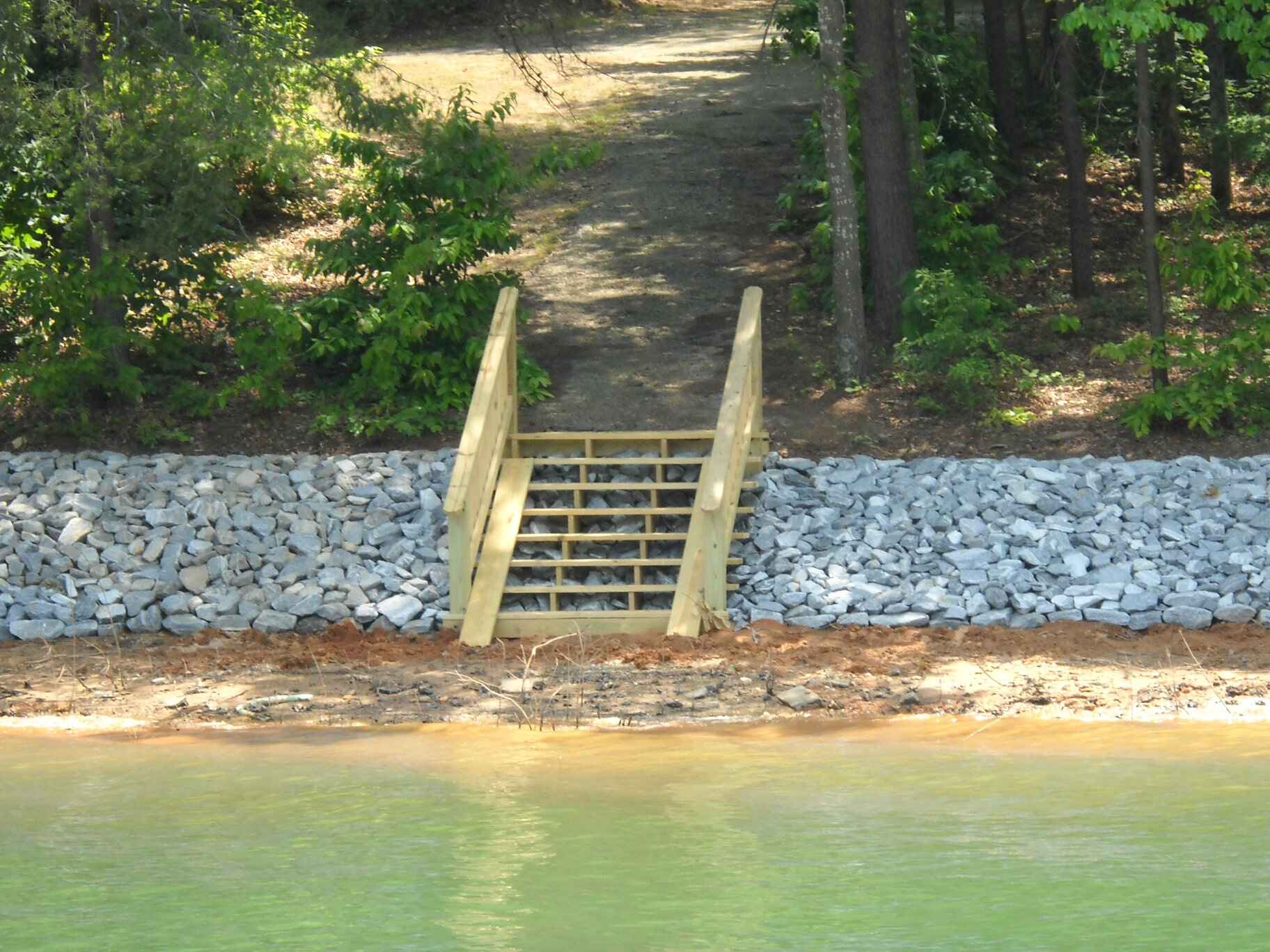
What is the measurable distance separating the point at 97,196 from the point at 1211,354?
9.12m

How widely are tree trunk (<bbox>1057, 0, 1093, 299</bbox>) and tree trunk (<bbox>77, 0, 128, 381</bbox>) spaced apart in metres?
8.77

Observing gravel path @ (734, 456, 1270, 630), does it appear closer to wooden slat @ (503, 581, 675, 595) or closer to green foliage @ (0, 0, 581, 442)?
wooden slat @ (503, 581, 675, 595)

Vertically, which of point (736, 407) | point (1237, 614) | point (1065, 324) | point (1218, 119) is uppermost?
point (1218, 119)

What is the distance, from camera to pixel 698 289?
1593 centimetres

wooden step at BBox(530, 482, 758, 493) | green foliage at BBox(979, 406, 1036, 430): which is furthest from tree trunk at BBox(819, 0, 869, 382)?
wooden step at BBox(530, 482, 758, 493)

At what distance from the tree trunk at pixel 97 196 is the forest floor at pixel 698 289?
2.93 feet

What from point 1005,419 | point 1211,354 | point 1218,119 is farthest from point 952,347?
point 1218,119

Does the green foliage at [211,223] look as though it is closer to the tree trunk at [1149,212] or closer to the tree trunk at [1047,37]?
the tree trunk at [1149,212]

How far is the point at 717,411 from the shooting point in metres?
13.4

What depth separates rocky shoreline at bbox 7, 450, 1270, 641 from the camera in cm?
1072

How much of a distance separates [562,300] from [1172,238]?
5.89 meters

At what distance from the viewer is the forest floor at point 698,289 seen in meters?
13.3

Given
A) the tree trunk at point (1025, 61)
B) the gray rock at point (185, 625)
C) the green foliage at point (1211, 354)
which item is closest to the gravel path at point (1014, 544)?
the green foliage at point (1211, 354)

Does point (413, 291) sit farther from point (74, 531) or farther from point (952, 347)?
point (952, 347)
